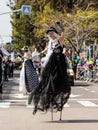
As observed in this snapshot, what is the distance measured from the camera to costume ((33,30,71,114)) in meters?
12.8

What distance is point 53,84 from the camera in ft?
42.0

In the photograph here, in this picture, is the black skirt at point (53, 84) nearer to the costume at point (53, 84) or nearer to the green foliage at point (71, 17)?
the costume at point (53, 84)

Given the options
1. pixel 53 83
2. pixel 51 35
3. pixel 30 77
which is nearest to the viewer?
pixel 53 83

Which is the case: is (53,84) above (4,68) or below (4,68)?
above

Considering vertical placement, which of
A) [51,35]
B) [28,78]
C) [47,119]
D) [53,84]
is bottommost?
[47,119]

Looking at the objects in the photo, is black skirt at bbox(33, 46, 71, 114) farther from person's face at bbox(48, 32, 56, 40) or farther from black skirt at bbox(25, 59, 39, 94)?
black skirt at bbox(25, 59, 39, 94)

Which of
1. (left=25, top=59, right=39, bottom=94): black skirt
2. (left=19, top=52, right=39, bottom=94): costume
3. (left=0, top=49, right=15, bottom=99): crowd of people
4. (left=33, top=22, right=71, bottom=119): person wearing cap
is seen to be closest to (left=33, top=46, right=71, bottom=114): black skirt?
(left=33, top=22, right=71, bottom=119): person wearing cap

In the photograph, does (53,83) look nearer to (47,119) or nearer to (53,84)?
(53,84)

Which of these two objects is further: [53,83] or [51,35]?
[51,35]

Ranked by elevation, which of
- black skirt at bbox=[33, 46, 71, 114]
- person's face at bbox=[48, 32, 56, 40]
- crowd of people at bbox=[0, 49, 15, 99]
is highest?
person's face at bbox=[48, 32, 56, 40]

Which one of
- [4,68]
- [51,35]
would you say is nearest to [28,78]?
[51,35]

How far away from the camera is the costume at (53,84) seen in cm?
1280

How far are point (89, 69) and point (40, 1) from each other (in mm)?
26945

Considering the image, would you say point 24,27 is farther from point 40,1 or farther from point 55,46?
point 55,46
